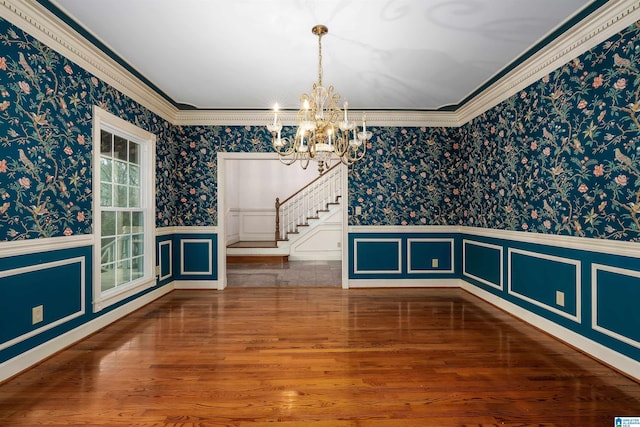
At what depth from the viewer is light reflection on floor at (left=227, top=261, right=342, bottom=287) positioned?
5.56m

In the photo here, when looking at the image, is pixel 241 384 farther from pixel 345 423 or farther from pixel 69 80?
pixel 69 80

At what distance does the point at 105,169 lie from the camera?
3.69m

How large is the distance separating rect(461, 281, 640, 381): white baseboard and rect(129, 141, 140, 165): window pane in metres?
5.06

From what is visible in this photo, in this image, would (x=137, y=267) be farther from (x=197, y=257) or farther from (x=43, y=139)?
(x=43, y=139)

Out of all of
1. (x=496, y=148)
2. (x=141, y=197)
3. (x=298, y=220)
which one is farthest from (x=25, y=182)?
(x=298, y=220)

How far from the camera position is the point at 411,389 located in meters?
2.26

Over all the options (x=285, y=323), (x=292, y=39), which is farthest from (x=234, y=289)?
(x=292, y=39)

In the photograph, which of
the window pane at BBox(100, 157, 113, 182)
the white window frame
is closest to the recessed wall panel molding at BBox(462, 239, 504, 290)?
the white window frame

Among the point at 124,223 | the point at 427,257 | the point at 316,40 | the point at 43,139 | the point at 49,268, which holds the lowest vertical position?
the point at 427,257

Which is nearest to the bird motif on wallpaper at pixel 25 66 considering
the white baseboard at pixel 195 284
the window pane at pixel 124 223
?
the window pane at pixel 124 223

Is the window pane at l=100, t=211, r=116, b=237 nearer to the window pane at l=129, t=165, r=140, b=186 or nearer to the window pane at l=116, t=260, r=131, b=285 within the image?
the window pane at l=116, t=260, r=131, b=285

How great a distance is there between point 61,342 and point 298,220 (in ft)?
19.9

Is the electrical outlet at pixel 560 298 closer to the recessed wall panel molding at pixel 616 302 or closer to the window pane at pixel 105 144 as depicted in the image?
the recessed wall panel molding at pixel 616 302

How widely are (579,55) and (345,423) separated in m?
3.55
